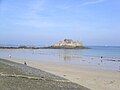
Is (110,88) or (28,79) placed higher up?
(28,79)

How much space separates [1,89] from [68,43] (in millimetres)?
140772

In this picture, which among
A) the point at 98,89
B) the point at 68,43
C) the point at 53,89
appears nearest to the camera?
the point at 53,89

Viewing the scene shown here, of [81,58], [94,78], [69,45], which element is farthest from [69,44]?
[94,78]

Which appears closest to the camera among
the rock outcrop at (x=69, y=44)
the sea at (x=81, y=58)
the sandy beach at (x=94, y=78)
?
the sandy beach at (x=94, y=78)

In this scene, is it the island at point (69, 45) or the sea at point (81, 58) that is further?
the island at point (69, 45)

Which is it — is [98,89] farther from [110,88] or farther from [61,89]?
[61,89]

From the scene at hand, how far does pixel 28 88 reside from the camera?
973cm

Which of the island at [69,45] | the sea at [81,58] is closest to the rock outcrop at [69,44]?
the island at [69,45]

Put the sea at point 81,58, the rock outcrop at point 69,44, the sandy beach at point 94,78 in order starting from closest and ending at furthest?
the sandy beach at point 94,78 < the sea at point 81,58 < the rock outcrop at point 69,44

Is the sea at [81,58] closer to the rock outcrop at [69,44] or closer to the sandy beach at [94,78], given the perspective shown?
the sandy beach at [94,78]

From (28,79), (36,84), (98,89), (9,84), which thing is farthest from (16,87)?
(98,89)

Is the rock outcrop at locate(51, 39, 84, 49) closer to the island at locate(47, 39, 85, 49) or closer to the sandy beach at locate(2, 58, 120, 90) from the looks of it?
the island at locate(47, 39, 85, 49)

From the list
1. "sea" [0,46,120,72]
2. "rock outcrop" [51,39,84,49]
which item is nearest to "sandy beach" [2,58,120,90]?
"sea" [0,46,120,72]

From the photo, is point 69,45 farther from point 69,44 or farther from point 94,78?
point 94,78
